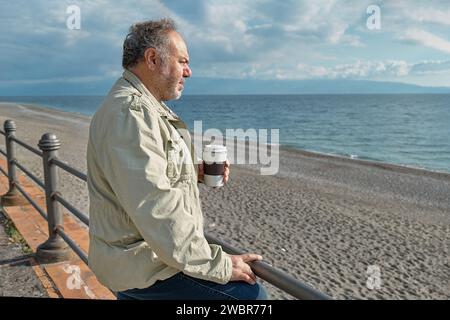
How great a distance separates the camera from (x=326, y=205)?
12844 mm

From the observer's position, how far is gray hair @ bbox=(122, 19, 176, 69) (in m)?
1.68

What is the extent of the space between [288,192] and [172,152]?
13.2 metres

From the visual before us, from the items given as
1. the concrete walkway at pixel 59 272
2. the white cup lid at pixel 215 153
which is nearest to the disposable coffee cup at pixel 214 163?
the white cup lid at pixel 215 153

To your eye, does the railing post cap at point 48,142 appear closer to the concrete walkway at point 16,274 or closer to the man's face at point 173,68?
the concrete walkway at point 16,274

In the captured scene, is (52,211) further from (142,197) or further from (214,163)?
(142,197)

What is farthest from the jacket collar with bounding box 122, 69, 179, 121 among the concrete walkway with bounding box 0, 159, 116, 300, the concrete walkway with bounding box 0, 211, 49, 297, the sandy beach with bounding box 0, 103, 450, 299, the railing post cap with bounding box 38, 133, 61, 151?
the sandy beach with bounding box 0, 103, 450, 299

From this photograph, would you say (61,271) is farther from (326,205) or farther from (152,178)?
(326,205)

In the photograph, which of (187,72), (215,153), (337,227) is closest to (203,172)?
(215,153)

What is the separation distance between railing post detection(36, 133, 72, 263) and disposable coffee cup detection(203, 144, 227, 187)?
88.4 inches

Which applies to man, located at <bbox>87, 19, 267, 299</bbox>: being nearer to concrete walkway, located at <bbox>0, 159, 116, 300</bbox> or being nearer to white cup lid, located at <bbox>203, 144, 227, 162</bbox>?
white cup lid, located at <bbox>203, 144, 227, 162</bbox>

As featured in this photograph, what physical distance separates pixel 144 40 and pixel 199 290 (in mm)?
975

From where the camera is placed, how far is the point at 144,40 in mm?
1678

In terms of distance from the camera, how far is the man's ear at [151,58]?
1675 millimetres

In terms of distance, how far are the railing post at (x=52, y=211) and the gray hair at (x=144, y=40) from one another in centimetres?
241
